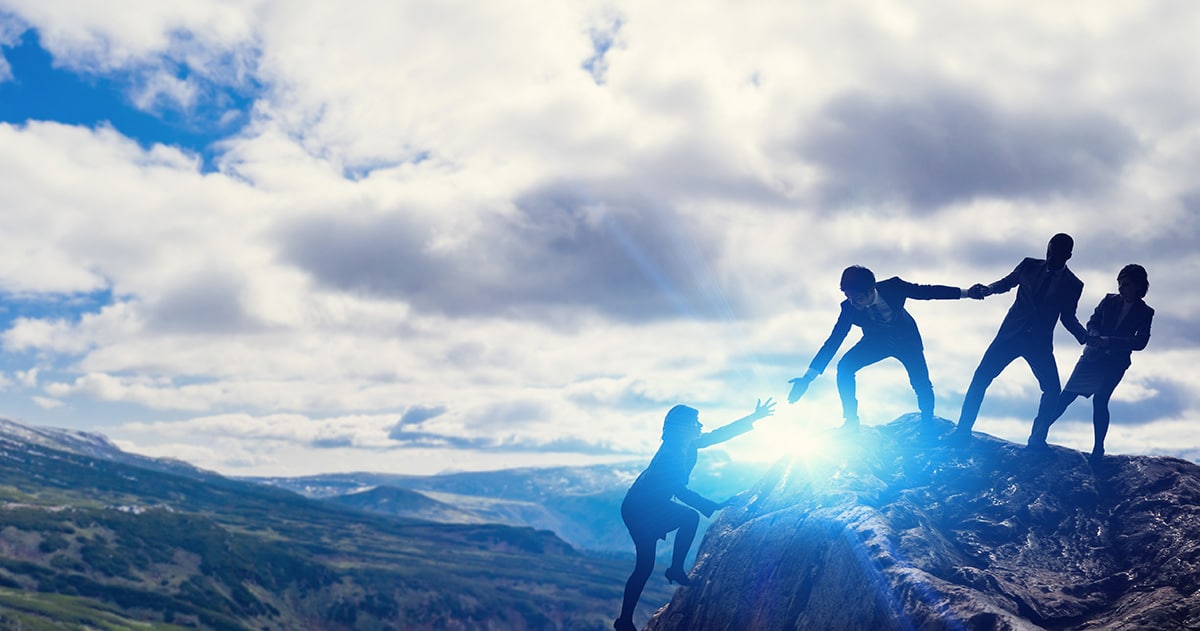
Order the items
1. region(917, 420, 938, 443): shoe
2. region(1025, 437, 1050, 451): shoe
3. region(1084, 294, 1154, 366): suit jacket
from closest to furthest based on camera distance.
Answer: region(1084, 294, 1154, 366): suit jacket, region(1025, 437, 1050, 451): shoe, region(917, 420, 938, 443): shoe

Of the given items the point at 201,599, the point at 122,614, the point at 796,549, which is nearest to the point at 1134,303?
the point at 796,549

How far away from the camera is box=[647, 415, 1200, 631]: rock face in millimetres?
11305

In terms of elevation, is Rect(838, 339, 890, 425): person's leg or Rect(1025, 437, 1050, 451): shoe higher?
Rect(838, 339, 890, 425): person's leg

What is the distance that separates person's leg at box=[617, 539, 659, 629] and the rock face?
39.1 inches

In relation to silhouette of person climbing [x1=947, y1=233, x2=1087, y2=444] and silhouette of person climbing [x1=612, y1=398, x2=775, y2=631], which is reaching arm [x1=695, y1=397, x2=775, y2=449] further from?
silhouette of person climbing [x1=947, y1=233, x2=1087, y2=444]

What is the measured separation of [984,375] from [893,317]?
218 cm

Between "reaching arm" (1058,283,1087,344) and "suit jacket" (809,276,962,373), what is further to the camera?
"suit jacket" (809,276,962,373)

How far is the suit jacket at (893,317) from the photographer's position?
16.5 meters

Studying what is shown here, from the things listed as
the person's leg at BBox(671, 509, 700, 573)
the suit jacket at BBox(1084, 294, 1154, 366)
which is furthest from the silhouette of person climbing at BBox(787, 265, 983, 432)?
the person's leg at BBox(671, 509, 700, 573)

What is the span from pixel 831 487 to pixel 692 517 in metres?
2.53

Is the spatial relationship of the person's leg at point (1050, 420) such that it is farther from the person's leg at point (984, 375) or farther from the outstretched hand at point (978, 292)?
the outstretched hand at point (978, 292)

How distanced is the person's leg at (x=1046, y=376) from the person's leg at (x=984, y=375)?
34 cm

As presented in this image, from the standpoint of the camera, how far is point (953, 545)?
13.2 metres

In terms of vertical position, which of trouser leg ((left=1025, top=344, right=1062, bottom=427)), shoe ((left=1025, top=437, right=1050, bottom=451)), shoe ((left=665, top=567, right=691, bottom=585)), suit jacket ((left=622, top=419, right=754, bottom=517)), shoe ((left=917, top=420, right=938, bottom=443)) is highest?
trouser leg ((left=1025, top=344, right=1062, bottom=427))
